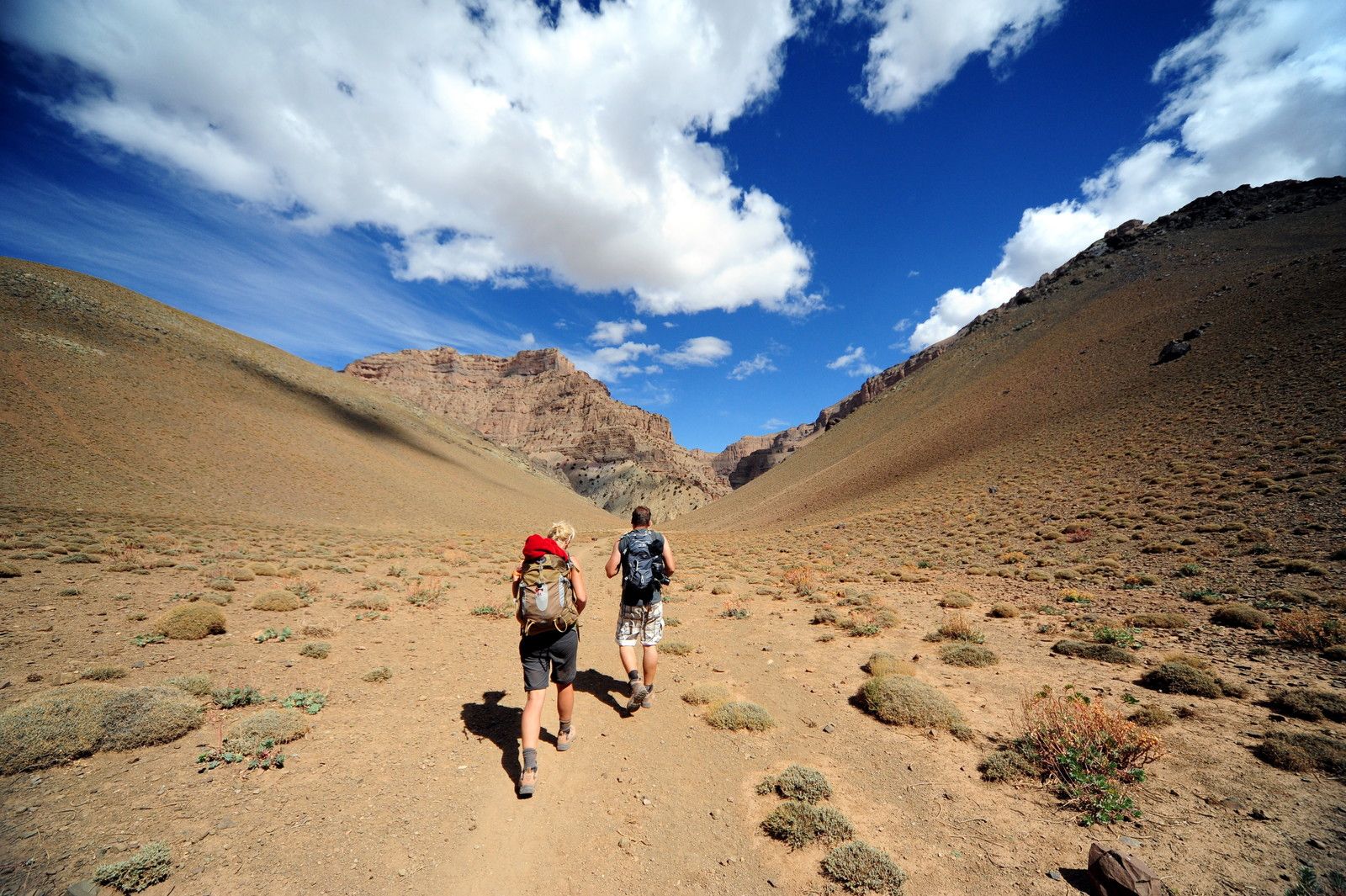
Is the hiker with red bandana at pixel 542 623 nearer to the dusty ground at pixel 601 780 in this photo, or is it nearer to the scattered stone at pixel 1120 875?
the dusty ground at pixel 601 780

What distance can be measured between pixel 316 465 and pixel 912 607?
52236mm

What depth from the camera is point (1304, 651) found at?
7223mm

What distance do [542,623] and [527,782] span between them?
59.1 inches

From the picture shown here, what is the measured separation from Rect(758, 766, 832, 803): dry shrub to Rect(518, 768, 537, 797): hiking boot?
232 centimetres

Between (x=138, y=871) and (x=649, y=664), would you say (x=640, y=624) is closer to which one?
(x=649, y=664)

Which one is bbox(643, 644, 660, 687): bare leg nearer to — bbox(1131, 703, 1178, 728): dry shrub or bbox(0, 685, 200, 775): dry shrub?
bbox(0, 685, 200, 775): dry shrub

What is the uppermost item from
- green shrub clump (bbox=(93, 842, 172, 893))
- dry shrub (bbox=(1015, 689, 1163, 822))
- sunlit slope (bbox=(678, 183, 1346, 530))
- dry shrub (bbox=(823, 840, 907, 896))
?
sunlit slope (bbox=(678, 183, 1346, 530))

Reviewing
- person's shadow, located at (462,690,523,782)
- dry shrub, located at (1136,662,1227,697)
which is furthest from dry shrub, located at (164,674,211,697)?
dry shrub, located at (1136,662,1227,697)

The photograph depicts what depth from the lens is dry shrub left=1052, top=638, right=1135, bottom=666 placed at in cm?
745

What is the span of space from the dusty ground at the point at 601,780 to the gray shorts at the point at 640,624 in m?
1.08

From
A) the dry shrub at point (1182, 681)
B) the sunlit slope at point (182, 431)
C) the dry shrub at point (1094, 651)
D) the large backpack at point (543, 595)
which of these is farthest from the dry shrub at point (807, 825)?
the sunlit slope at point (182, 431)

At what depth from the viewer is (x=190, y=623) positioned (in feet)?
25.5

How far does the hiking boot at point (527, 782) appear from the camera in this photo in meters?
4.50

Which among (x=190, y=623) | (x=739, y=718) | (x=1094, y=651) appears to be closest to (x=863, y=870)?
(x=739, y=718)
